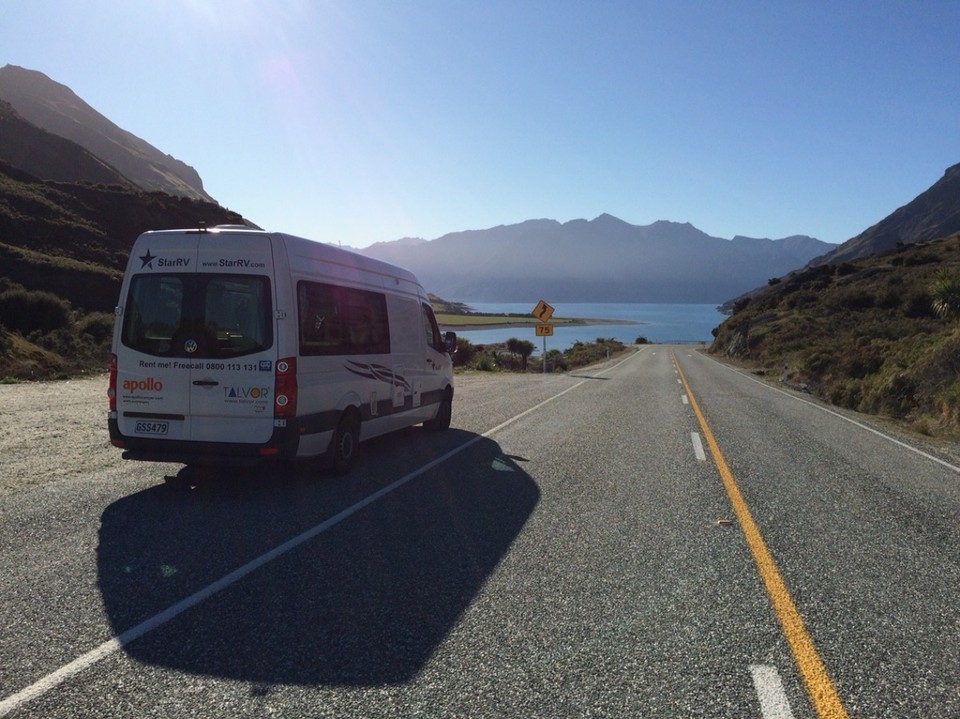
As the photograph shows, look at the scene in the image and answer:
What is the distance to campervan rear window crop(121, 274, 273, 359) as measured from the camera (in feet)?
23.3

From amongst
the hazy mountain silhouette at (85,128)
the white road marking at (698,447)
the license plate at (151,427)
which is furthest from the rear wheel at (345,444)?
the hazy mountain silhouette at (85,128)

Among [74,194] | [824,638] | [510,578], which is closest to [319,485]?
[510,578]

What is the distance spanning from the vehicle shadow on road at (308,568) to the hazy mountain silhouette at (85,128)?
398 ft

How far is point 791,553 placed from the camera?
18.1ft

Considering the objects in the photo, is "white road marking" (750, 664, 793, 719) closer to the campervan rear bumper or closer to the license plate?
the campervan rear bumper

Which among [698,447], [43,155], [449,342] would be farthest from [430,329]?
[43,155]

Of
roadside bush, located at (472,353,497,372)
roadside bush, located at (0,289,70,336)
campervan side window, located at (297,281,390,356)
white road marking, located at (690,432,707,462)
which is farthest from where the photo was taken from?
roadside bush, located at (472,353,497,372)

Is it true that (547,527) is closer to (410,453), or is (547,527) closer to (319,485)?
(319,485)

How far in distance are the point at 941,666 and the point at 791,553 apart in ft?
6.25

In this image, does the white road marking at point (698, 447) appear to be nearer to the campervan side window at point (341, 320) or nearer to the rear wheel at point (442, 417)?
the rear wheel at point (442, 417)

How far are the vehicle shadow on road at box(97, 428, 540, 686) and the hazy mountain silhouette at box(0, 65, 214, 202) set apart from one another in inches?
4777

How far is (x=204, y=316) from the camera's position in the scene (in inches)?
283

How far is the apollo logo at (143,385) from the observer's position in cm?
719

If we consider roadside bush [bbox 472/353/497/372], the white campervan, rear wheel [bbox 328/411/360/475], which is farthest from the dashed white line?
roadside bush [bbox 472/353/497/372]
